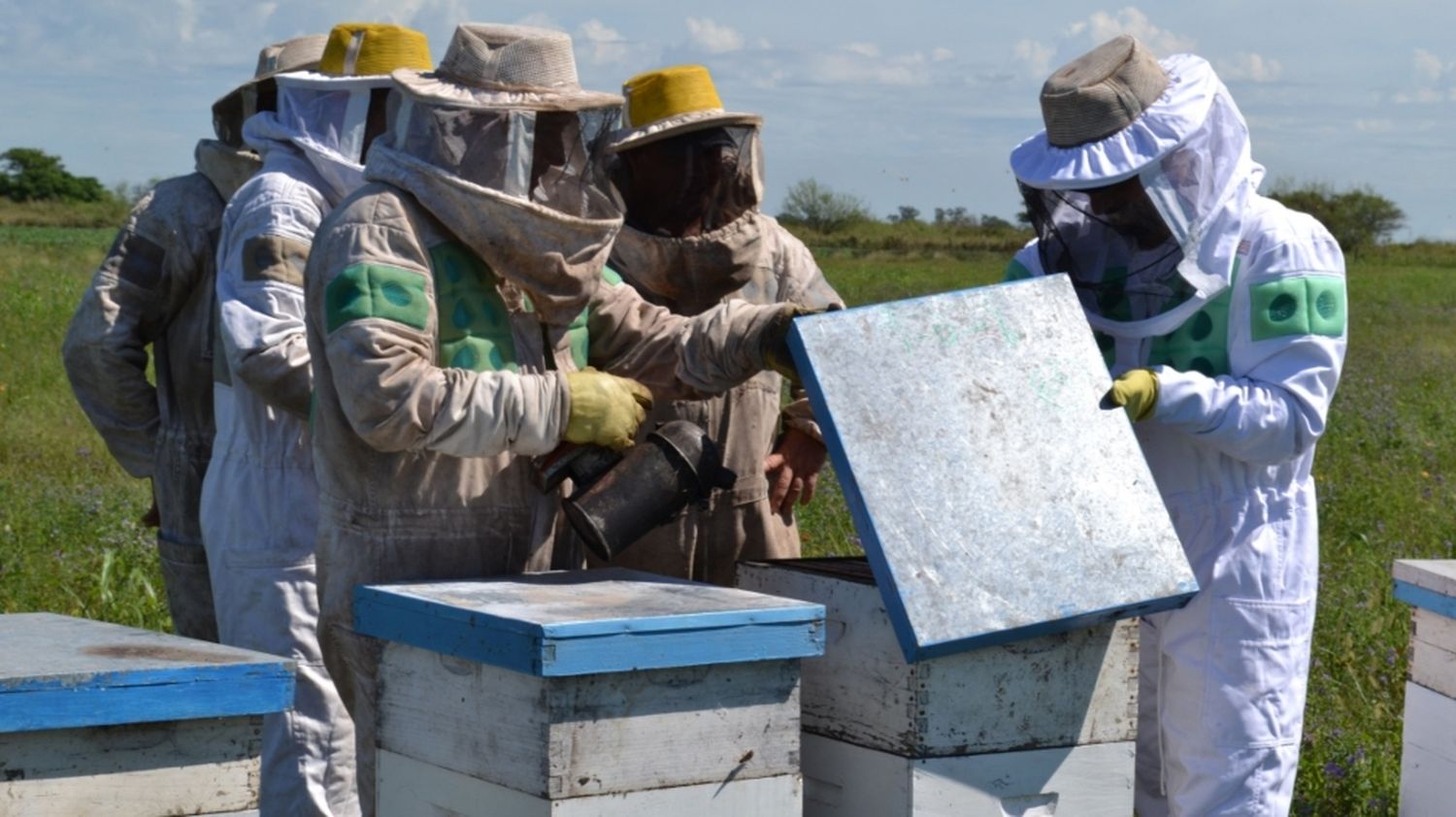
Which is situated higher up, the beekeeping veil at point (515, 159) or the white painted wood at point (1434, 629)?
the beekeeping veil at point (515, 159)

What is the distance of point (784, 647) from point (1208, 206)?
137cm

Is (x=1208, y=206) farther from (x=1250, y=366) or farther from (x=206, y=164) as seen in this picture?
(x=206, y=164)

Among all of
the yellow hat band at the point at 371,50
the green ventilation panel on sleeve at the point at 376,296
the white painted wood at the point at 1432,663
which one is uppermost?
the yellow hat band at the point at 371,50

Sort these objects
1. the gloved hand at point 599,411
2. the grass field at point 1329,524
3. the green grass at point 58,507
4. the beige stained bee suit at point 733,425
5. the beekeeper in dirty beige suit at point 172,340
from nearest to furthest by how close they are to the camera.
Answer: the gloved hand at point 599,411 < the beige stained bee suit at point 733,425 < the beekeeper in dirty beige suit at point 172,340 < the grass field at point 1329,524 < the green grass at point 58,507

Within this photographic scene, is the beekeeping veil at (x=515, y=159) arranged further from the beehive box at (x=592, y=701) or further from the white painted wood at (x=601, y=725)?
the white painted wood at (x=601, y=725)

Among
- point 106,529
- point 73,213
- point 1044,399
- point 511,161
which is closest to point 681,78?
point 511,161

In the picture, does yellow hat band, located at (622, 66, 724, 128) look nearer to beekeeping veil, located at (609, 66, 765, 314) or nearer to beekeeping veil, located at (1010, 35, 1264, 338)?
beekeeping veil, located at (609, 66, 765, 314)

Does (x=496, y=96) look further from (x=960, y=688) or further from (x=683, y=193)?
(x=960, y=688)

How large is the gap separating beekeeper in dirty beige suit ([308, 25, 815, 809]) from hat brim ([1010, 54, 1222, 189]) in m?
0.61

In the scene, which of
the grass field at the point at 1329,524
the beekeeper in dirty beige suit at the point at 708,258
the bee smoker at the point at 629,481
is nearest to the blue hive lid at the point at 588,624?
the bee smoker at the point at 629,481

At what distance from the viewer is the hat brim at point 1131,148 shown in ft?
11.1

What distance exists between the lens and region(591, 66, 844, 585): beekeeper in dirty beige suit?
12.7 ft

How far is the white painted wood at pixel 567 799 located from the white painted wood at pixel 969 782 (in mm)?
180

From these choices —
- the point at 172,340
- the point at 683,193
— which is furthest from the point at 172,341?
the point at 683,193
